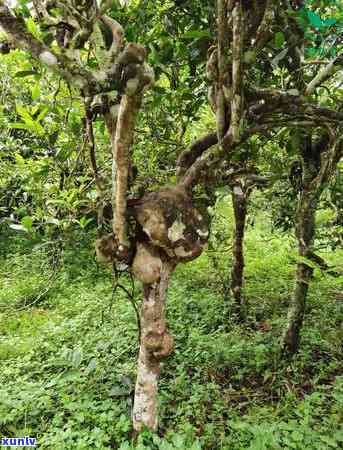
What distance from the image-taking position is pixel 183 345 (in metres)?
3.56

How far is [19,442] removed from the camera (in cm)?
247

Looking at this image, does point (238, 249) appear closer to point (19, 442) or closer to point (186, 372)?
point (186, 372)

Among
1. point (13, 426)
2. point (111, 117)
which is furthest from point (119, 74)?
point (13, 426)

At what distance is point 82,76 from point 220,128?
77cm

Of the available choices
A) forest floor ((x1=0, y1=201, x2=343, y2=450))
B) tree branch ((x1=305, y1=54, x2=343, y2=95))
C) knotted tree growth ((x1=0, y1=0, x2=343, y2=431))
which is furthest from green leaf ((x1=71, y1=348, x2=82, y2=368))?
tree branch ((x1=305, y1=54, x2=343, y2=95))

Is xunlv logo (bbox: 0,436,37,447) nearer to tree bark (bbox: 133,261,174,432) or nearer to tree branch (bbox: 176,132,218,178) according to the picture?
tree bark (bbox: 133,261,174,432)

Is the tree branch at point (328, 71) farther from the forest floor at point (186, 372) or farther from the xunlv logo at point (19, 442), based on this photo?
the xunlv logo at point (19, 442)

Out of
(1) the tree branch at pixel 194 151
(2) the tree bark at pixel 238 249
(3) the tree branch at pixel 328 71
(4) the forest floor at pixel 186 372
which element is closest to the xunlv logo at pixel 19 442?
(4) the forest floor at pixel 186 372

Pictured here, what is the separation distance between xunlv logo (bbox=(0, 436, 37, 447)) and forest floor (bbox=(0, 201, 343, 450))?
0.07 m

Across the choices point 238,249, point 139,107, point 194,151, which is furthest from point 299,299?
point 139,107

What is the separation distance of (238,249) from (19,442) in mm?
2515

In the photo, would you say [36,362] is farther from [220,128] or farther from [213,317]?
[220,128]

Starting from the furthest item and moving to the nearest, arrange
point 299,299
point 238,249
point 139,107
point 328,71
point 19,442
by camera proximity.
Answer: point 238,249
point 299,299
point 19,442
point 328,71
point 139,107

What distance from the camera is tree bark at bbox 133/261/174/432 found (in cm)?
211
